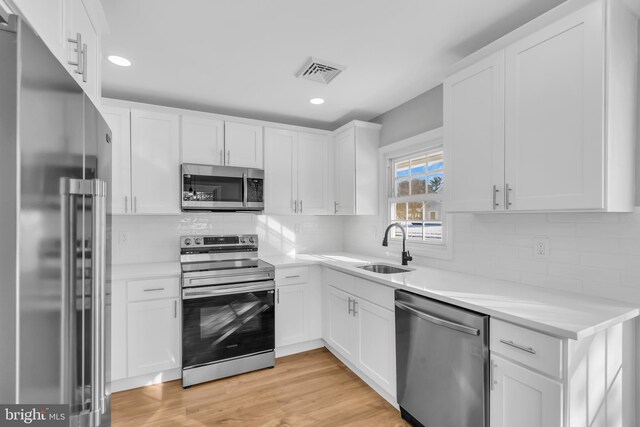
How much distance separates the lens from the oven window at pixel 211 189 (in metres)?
2.84

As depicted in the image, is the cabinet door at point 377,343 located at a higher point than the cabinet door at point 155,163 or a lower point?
lower

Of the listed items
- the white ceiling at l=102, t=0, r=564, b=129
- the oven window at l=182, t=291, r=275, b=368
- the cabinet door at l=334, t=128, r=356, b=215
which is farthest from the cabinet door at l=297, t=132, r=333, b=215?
the oven window at l=182, t=291, r=275, b=368

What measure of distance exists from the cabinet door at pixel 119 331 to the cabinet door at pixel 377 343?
6.08 ft

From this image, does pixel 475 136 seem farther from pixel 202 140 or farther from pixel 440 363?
pixel 202 140

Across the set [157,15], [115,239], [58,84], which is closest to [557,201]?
[58,84]

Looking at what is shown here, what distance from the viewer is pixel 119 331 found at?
2389 mm

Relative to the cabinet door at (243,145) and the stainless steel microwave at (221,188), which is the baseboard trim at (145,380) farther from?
the cabinet door at (243,145)

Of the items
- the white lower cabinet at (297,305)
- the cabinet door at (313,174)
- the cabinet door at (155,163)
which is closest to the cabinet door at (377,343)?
the white lower cabinet at (297,305)

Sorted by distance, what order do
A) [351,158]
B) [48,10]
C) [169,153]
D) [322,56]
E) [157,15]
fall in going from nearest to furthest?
[48,10] → [157,15] → [322,56] → [169,153] → [351,158]

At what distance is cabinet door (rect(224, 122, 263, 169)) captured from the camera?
307 centimetres

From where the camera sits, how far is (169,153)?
9.30 feet

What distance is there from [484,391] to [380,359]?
90 centimetres

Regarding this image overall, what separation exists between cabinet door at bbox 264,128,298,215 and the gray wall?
3.28 feet

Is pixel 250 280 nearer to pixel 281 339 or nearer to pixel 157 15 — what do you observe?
pixel 281 339
